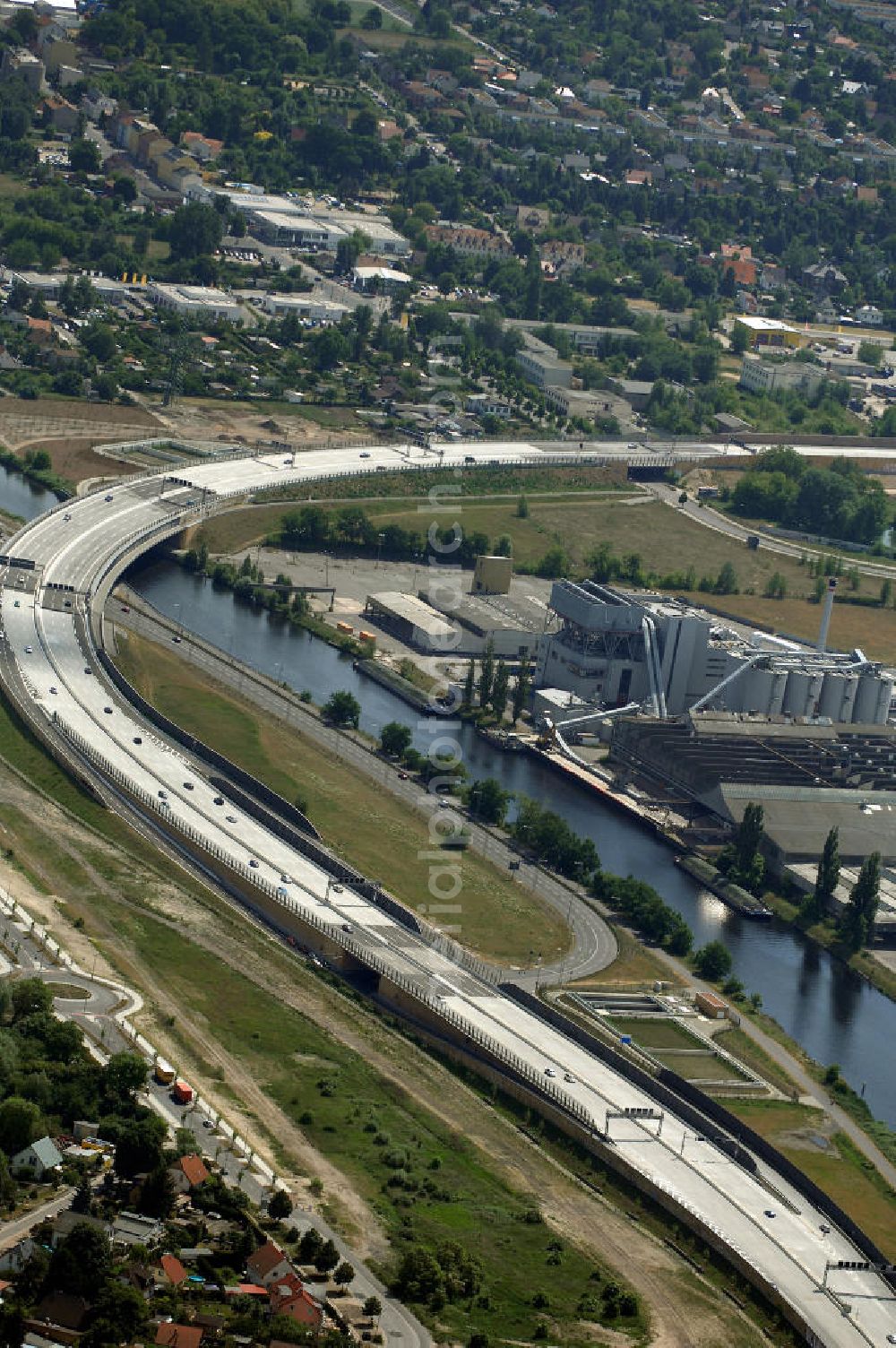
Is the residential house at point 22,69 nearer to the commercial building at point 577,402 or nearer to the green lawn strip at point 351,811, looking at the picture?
the commercial building at point 577,402

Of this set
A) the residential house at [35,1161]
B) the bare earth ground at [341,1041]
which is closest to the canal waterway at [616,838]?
the bare earth ground at [341,1041]

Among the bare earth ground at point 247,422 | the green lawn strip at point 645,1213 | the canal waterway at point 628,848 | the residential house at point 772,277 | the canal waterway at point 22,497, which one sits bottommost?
the canal waterway at point 628,848

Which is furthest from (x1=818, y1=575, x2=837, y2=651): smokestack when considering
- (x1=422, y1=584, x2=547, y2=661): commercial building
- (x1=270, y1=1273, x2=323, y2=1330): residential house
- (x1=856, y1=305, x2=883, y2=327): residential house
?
(x1=856, y1=305, x2=883, y2=327): residential house

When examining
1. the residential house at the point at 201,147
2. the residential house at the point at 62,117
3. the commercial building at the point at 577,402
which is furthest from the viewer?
the residential house at the point at 201,147

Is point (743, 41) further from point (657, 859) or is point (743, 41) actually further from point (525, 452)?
point (657, 859)

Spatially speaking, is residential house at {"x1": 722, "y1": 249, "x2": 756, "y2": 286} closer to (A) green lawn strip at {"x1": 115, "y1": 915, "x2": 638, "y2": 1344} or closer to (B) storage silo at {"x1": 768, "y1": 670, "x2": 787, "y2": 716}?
(B) storage silo at {"x1": 768, "y1": 670, "x2": 787, "y2": 716}

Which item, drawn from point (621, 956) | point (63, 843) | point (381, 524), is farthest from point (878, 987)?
point (381, 524)
